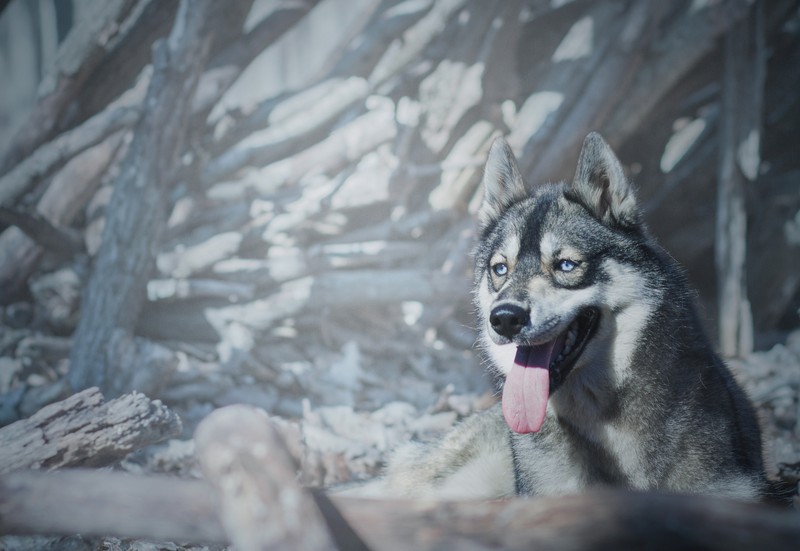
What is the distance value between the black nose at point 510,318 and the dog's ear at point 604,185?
736mm

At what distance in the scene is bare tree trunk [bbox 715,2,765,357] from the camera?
598 cm

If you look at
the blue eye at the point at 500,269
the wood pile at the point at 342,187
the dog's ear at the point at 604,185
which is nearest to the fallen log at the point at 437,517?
the blue eye at the point at 500,269

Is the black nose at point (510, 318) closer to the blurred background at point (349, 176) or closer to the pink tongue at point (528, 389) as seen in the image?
the pink tongue at point (528, 389)

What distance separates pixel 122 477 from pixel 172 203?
475cm

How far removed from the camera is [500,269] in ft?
9.73

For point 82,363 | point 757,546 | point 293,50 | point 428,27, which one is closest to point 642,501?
point 757,546

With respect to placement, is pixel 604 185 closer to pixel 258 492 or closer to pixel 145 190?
pixel 258 492

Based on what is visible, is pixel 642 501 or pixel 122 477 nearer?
pixel 642 501

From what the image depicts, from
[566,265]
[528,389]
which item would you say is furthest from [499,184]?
[528,389]

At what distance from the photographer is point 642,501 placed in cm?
136

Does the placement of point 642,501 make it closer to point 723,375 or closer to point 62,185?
point 723,375

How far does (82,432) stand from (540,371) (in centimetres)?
211

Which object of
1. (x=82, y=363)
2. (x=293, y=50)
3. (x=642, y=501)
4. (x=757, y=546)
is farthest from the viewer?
(x=293, y=50)

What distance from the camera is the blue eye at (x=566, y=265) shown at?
271 cm
